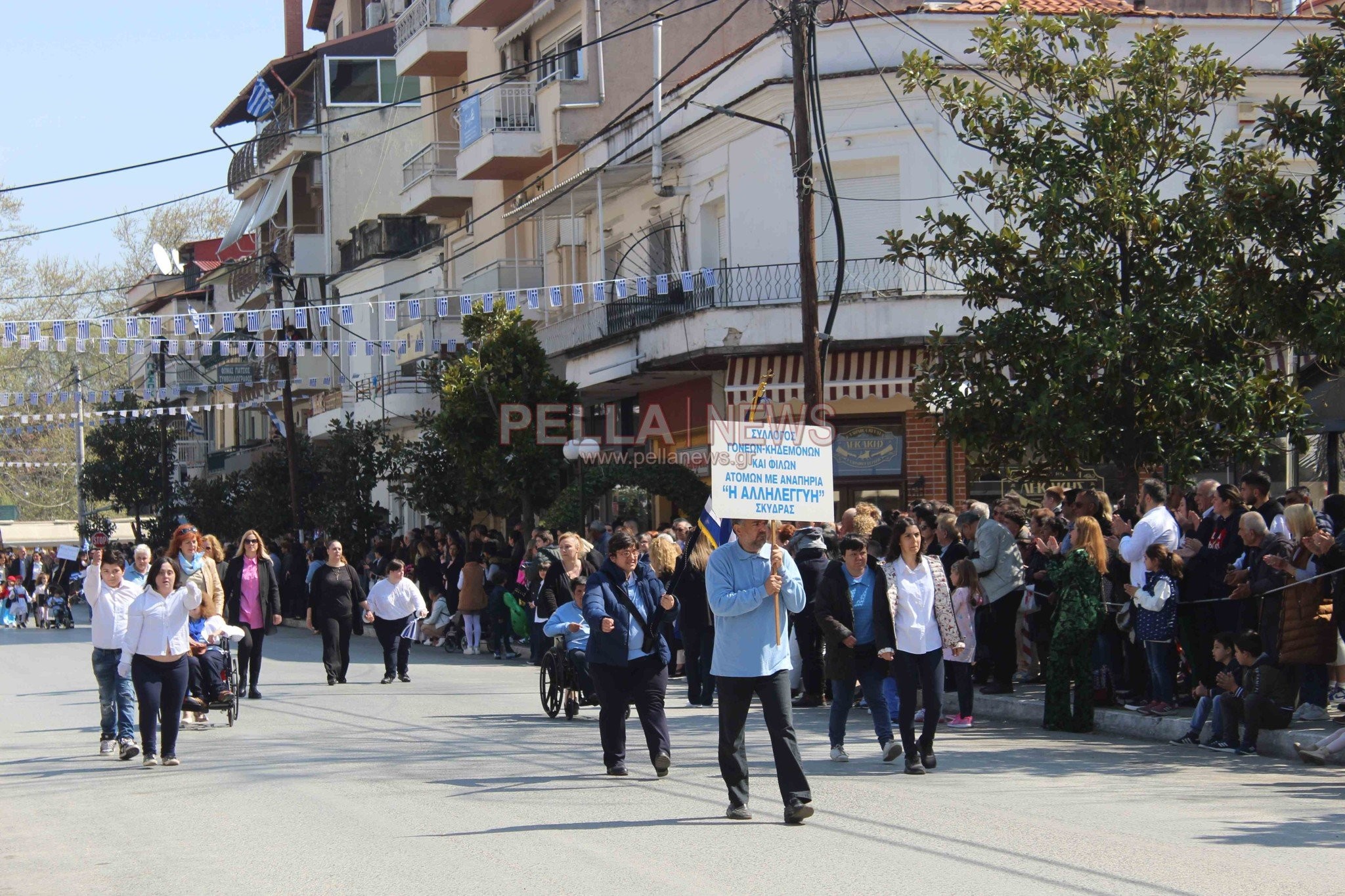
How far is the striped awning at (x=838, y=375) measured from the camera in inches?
972

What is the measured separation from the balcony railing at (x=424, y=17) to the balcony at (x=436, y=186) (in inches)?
115

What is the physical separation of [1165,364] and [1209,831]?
716 cm

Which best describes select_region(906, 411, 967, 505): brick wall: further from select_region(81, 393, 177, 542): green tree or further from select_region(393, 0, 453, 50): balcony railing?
select_region(81, 393, 177, 542): green tree

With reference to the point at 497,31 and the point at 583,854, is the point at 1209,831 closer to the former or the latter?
the point at 583,854

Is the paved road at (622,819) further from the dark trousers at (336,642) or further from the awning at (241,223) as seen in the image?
the awning at (241,223)

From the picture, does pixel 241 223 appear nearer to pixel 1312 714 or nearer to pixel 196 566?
pixel 196 566

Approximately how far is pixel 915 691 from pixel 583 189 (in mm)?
21743

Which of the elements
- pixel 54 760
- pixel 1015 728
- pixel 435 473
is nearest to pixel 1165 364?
pixel 1015 728

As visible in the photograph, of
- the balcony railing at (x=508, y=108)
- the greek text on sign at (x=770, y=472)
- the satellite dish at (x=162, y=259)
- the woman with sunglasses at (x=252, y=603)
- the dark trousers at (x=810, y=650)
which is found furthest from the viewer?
the satellite dish at (x=162, y=259)

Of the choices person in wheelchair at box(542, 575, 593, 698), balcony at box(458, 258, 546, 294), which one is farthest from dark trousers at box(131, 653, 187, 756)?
balcony at box(458, 258, 546, 294)

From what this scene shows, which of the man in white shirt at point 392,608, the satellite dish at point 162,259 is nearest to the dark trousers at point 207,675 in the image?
the man in white shirt at point 392,608

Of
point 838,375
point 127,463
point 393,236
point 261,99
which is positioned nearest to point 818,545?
point 838,375

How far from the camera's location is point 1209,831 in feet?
28.8

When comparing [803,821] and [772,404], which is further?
[772,404]
